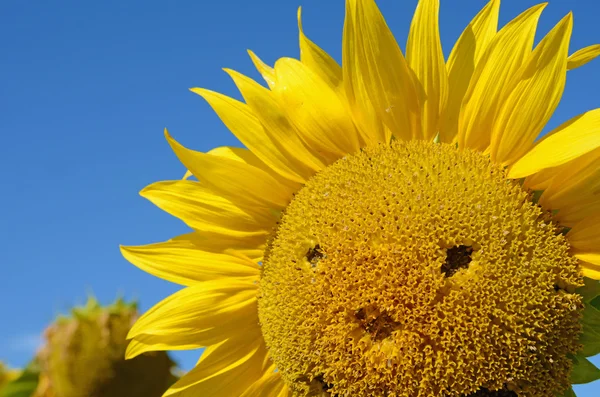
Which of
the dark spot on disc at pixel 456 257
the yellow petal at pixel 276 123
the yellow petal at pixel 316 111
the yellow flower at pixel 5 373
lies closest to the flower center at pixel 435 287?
the dark spot on disc at pixel 456 257

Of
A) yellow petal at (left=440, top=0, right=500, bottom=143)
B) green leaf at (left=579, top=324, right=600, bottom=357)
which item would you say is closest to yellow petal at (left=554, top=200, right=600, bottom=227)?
green leaf at (left=579, top=324, right=600, bottom=357)

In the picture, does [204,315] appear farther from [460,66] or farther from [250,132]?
[460,66]

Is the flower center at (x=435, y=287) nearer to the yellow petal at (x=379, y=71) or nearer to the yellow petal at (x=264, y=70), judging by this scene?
the yellow petal at (x=379, y=71)

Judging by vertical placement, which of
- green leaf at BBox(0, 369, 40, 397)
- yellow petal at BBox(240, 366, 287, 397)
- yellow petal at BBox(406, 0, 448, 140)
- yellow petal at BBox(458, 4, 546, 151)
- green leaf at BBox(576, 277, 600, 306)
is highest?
green leaf at BBox(0, 369, 40, 397)

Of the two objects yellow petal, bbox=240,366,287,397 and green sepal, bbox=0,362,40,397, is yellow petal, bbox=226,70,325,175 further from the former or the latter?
green sepal, bbox=0,362,40,397

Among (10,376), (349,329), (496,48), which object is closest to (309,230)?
(349,329)

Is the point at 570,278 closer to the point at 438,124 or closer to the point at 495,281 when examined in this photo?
the point at 495,281

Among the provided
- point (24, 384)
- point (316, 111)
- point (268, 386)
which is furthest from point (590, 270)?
point (24, 384)
